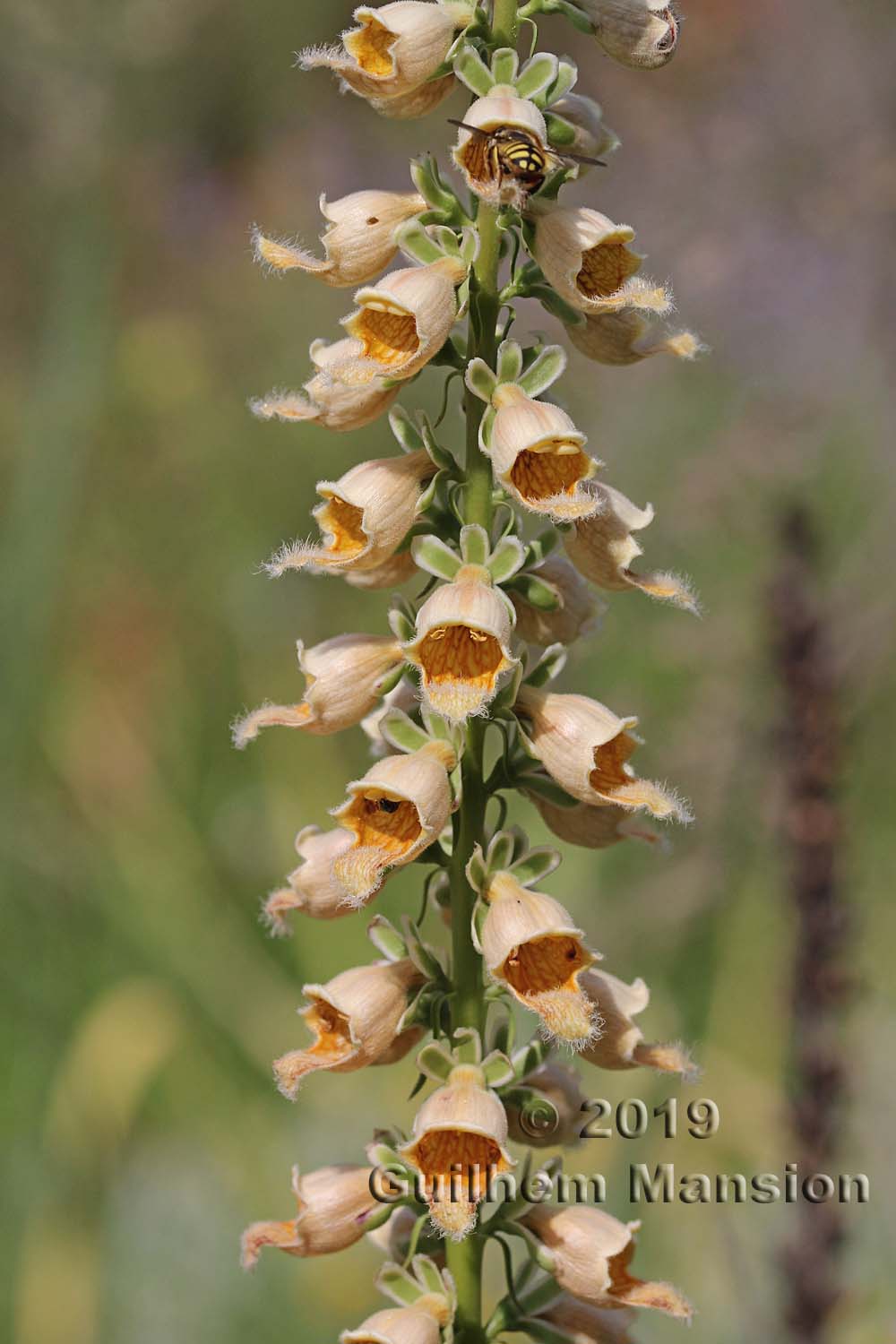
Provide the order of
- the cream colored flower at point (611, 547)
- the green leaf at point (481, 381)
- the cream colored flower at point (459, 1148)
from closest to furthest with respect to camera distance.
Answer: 1. the cream colored flower at point (459, 1148)
2. the green leaf at point (481, 381)
3. the cream colored flower at point (611, 547)

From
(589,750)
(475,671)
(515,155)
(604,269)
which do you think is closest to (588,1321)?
(589,750)

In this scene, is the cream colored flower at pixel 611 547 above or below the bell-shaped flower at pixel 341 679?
above

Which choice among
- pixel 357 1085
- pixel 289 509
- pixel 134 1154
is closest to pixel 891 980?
pixel 357 1085

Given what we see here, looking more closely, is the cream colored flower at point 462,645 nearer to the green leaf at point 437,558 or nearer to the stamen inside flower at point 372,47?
the green leaf at point 437,558

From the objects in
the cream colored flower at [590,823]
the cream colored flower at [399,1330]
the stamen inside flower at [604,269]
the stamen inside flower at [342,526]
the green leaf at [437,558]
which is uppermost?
the stamen inside flower at [604,269]

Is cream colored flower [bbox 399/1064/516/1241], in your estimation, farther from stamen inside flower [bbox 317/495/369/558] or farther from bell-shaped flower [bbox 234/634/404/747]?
stamen inside flower [bbox 317/495/369/558]

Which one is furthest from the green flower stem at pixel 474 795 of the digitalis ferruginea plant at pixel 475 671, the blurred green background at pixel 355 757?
the blurred green background at pixel 355 757
